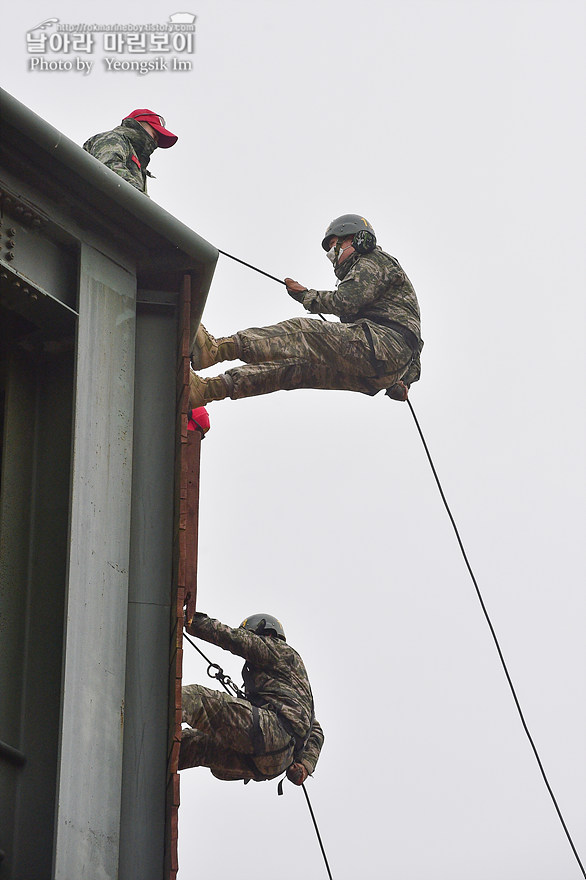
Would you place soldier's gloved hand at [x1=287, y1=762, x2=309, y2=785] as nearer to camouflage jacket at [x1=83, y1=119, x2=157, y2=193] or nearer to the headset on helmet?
the headset on helmet

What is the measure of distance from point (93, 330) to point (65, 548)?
1.24m

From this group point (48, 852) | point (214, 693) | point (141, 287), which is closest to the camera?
point (48, 852)

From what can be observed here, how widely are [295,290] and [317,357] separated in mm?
912

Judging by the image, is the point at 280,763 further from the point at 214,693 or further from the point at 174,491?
the point at 174,491

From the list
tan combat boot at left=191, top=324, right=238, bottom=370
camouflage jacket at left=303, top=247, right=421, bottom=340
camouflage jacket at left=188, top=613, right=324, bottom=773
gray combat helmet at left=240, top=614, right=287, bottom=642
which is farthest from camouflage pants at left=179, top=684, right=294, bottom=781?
camouflage jacket at left=303, top=247, right=421, bottom=340

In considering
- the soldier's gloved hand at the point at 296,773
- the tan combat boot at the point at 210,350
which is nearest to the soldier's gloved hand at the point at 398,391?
the tan combat boot at the point at 210,350

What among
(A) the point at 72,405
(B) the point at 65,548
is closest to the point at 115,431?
(A) the point at 72,405

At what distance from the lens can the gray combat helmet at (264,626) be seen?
521 inches

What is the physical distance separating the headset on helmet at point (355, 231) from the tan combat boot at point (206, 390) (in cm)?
247

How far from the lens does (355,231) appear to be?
13.1m

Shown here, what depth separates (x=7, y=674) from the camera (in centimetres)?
682

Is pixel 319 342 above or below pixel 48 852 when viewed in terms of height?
above

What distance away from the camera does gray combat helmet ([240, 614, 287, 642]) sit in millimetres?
13234

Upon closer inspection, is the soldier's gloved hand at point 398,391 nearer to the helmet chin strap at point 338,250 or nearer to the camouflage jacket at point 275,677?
the helmet chin strap at point 338,250
